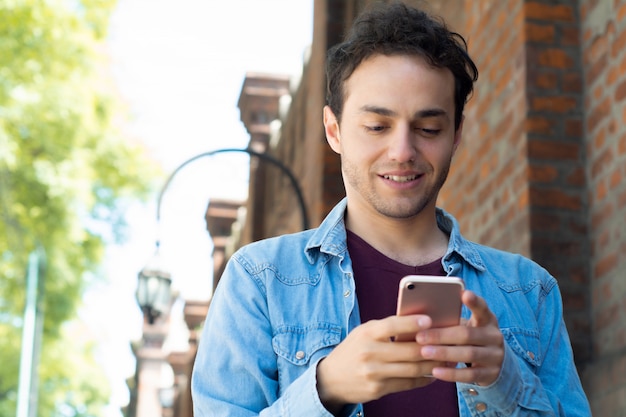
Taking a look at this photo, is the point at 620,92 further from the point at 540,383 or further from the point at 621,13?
the point at 540,383

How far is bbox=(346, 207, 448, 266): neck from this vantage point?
2.57 meters

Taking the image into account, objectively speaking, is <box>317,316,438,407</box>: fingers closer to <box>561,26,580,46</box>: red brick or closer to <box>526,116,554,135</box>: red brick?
<box>526,116,554,135</box>: red brick

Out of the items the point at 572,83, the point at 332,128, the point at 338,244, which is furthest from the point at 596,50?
the point at 338,244

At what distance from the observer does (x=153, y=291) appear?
1113 cm

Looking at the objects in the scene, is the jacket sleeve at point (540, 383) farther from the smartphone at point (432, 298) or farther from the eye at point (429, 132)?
the eye at point (429, 132)

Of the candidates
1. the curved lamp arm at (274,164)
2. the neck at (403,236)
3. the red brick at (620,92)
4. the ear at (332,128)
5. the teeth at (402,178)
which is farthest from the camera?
the curved lamp arm at (274,164)

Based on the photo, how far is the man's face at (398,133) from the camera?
8.00 feet

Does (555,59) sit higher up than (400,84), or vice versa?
(555,59)

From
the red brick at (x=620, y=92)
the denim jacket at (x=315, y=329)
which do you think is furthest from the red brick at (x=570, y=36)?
the denim jacket at (x=315, y=329)

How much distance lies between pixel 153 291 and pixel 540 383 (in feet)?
29.7

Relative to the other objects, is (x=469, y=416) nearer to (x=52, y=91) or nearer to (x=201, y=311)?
(x=52, y=91)

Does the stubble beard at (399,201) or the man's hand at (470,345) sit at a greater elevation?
the stubble beard at (399,201)

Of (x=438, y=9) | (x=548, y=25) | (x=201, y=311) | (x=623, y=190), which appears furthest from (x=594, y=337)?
(x=201, y=311)

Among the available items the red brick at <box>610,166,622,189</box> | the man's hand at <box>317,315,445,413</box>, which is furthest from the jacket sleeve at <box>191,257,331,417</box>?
the red brick at <box>610,166,622,189</box>
